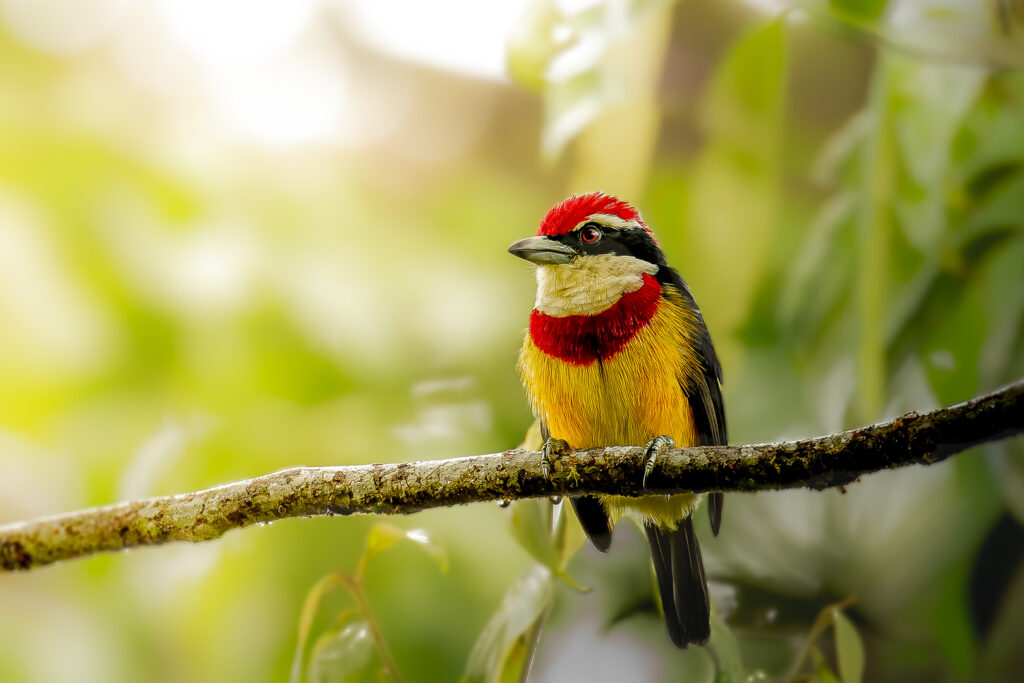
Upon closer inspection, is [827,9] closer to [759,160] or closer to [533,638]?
[759,160]

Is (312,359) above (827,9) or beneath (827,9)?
beneath

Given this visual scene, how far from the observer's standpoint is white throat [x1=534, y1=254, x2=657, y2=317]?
71 cm

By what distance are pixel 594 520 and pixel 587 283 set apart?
A: 0.82ft

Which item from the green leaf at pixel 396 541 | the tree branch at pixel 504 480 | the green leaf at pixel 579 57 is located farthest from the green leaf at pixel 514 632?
the green leaf at pixel 579 57

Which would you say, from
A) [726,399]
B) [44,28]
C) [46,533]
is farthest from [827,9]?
[44,28]

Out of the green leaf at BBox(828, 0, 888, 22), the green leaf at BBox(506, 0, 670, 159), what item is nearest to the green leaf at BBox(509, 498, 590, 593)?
the green leaf at BBox(506, 0, 670, 159)

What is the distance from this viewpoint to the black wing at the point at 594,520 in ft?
2.40

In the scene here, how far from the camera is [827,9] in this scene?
896 millimetres

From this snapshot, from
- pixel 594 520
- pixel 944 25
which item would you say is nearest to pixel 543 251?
pixel 594 520

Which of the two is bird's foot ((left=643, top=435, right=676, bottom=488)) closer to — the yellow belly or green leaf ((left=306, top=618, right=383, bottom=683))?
the yellow belly

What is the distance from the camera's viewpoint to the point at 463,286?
106 centimetres

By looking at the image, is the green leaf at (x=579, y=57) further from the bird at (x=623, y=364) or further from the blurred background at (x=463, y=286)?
the bird at (x=623, y=364)

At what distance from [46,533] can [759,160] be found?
982 mm

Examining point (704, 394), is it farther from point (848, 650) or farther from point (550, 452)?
point (848, 650)
